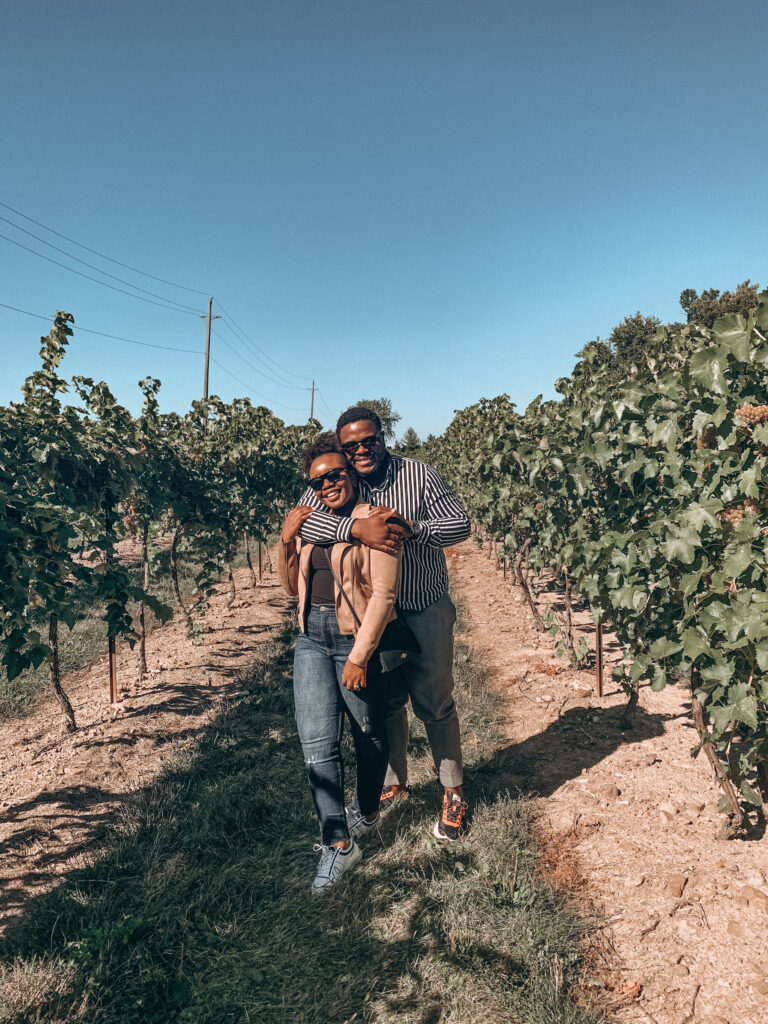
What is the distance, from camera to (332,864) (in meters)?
2.58

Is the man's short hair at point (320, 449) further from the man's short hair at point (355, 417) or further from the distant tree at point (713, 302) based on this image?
the distant tree at point (713, 302)

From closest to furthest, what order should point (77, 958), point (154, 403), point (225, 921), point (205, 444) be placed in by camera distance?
point (77, 958)
point (225, 921)
point (154, 403)
point (205, 444)

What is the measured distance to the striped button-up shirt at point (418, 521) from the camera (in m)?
2.52

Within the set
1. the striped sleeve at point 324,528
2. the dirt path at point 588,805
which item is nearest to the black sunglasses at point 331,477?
the striped sleeve at point 324,528

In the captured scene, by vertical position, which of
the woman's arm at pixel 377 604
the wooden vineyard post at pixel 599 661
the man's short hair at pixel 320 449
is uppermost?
the man's short hair at pixel 320 449

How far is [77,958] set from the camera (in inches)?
84.0

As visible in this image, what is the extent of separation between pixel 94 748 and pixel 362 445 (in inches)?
125

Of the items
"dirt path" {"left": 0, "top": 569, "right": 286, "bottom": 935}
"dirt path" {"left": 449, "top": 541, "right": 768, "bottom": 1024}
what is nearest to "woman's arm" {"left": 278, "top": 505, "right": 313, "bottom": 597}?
"dirt path" {"left": 0, "top": 569, "right": 286, "bottom": 935}

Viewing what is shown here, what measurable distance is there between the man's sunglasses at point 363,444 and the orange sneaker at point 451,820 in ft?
5.56

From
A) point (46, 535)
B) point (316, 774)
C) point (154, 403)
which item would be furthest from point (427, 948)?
point (154, 403)

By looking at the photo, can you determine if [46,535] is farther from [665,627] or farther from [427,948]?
[665,627]

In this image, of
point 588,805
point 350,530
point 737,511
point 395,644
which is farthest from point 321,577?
point 588,805

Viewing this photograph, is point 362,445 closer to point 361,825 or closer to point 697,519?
point 697,519

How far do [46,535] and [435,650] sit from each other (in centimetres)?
211
